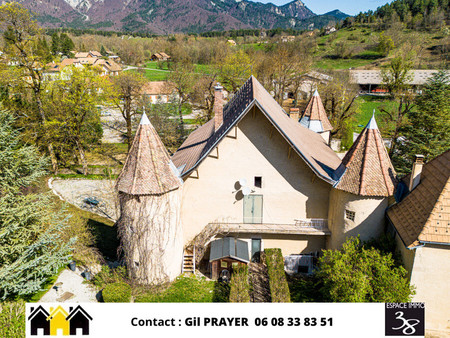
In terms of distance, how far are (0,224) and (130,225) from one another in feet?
22.3

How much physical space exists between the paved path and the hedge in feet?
34.4

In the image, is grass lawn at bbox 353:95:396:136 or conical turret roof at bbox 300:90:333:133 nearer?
conical turret roof at bbox 300:90:333:133

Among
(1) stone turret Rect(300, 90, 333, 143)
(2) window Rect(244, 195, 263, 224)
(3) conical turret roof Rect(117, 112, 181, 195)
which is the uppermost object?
(1) stone turret Rect(300, 90, 333, 143)

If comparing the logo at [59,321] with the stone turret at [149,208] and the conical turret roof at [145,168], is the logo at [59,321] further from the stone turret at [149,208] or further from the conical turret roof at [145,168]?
the conical turret roof at [145,168]

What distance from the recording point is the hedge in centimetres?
1810

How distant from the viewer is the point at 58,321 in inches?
578

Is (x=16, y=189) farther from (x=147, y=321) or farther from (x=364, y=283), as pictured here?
(x=364, y=283)

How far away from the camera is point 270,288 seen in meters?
19.0

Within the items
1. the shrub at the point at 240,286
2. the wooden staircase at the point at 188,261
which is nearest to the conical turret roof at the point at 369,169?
the shrub at the point at 240,286

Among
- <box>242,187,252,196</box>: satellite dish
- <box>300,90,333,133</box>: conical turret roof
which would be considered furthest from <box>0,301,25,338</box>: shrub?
<box>300,90,333,133</box>: conical turret roof

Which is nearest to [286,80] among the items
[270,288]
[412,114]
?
[412,114]

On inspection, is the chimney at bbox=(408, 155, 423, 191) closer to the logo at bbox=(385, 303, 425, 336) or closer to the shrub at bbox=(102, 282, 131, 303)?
the logo at bbox=(385, 303, 425, 336)

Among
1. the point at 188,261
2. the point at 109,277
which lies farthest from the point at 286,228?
the point at 109,277

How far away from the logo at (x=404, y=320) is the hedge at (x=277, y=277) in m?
5.13
